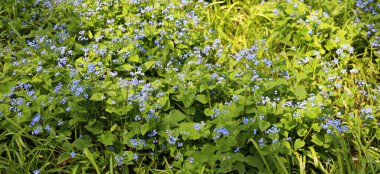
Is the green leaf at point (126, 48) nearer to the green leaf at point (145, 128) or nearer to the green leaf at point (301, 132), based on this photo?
the green leaf at point (145, 128)

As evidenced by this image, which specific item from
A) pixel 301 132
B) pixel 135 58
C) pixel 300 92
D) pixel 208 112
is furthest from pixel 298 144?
pixel 135 58

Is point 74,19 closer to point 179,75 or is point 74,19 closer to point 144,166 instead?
point 179,75

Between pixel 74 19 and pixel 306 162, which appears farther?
pixel 74 19

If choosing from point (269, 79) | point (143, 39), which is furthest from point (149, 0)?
point (269, 79)

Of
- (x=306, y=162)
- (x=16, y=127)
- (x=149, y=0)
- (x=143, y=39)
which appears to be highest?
(x=149, y=0)

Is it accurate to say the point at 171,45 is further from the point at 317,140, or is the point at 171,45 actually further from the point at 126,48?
the point at 317,140

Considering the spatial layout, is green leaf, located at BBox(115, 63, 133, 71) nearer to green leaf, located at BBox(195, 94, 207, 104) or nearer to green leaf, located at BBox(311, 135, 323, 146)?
green leaf, located at BBox(195, 94, 207, 104)

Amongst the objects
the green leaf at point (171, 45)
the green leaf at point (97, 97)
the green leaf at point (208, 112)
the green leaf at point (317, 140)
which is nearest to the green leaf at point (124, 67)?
the green leaf at point (171, 45)

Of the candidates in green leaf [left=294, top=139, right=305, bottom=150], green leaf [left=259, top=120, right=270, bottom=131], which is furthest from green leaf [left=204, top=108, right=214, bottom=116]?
green leaf [left=294, top=139, right=305, bottom=150]
